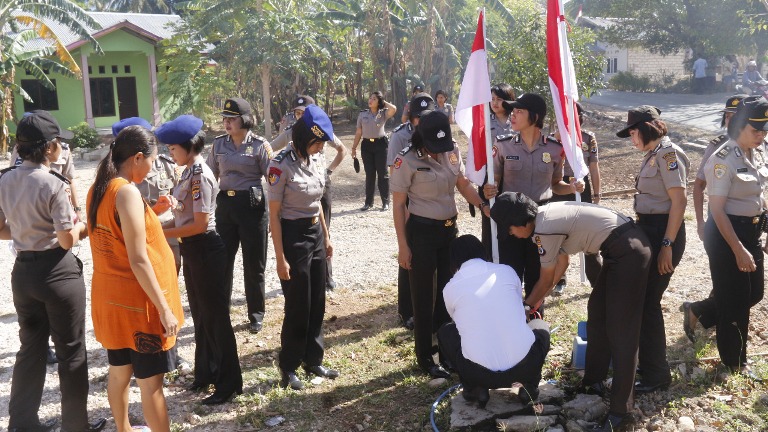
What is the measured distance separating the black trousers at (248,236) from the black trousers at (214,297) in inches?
41.5

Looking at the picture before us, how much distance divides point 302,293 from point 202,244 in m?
0.74

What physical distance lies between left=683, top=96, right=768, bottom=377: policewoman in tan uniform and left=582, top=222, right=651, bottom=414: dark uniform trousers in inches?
30.0

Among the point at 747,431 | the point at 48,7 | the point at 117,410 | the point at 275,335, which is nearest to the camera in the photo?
the point at 117,410

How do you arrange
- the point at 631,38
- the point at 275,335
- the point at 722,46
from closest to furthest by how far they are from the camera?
the point at 275,335 → the point at 722,46 → the point at 631,38

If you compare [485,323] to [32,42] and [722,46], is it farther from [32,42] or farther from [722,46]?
[722,46]

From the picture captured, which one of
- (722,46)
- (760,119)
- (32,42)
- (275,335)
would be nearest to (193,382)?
(275,335)

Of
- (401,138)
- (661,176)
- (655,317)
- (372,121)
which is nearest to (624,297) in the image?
(655,317)

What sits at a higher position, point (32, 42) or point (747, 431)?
point (32, 42)

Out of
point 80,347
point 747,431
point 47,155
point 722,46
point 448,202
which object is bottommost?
point 747,431

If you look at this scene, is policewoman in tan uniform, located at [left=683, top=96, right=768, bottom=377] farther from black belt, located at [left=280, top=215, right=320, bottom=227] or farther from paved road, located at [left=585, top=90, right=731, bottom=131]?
paved road, located at [left=585, top=90, right=731, bottom=131]

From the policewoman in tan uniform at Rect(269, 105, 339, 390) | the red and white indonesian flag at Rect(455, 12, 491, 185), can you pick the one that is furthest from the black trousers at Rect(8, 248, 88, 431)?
the red and white indonesian flag at Rect(455, 12, 491, 185)

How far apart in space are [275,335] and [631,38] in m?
31.3

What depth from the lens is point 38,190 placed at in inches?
157

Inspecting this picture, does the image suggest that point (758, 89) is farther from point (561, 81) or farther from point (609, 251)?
point (609, 251)
